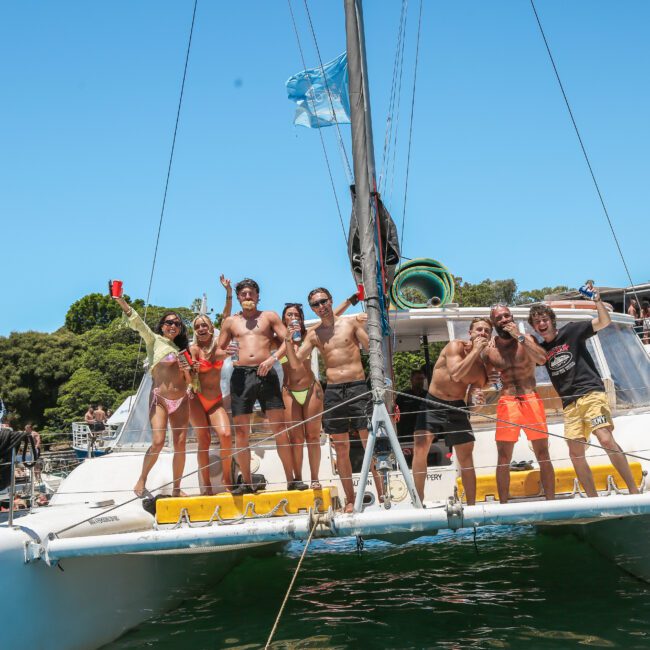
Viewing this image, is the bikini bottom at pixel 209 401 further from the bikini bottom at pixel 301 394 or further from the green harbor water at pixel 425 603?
the green harbor water at pixel 425 603

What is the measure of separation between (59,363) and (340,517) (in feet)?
120

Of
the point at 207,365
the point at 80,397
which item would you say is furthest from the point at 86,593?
the point at 80,397

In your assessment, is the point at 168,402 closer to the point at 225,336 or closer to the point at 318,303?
the point at 225,336

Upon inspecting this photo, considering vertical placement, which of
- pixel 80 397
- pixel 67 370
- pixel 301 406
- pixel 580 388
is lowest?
pixel 580 388

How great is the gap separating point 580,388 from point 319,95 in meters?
5.50

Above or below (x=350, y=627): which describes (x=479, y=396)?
above

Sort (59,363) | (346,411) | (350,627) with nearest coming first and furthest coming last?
(350,627) < (346,411) < (59,363)

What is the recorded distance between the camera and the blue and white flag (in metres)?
9.13

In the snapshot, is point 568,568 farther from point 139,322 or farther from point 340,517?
point 139,322

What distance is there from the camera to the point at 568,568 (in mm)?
7070

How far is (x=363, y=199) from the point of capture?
543 cm

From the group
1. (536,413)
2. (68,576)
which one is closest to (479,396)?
(536,413)

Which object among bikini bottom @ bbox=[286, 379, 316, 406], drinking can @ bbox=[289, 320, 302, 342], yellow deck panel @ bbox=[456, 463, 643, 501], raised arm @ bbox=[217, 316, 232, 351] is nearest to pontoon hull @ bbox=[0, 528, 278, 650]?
bikini bottom @ bbox=[286, 379, 316, 406]

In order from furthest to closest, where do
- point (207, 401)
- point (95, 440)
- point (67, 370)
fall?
point (67, 370) < point (95, 440) < point (207, 401)
